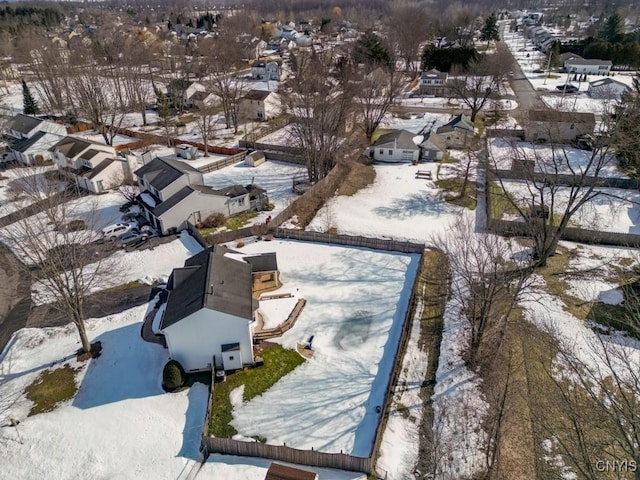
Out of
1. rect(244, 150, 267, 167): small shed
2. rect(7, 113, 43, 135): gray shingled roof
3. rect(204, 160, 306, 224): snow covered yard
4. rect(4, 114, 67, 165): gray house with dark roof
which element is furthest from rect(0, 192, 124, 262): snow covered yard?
rect(7, 113, 43, 135): gray shingled roof

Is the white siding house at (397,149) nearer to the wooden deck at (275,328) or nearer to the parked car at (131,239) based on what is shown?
the parked car at (131,239)

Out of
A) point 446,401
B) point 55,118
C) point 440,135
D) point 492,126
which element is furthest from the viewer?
point 55,118

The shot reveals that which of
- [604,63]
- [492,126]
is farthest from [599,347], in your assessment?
[604,63]

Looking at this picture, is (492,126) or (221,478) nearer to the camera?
(221,478)

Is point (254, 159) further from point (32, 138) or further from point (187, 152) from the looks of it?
point (32, 138)

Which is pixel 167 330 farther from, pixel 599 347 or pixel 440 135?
pixel 440 135

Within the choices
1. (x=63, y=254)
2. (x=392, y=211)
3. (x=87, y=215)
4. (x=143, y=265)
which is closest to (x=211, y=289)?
(x=63, y=254)
